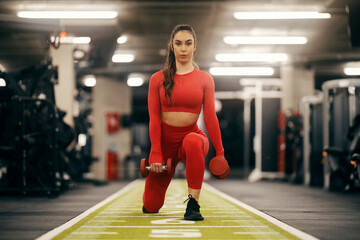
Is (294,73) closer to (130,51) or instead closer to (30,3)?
(130,51)

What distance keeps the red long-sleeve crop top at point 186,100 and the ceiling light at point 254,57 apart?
9.21 metres

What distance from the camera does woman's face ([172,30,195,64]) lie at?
3863mm

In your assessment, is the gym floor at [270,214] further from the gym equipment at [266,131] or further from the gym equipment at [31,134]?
the gym equipment at [266,131]

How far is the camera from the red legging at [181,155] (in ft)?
12.1

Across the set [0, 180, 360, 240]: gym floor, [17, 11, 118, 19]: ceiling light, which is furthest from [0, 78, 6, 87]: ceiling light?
[17, 11, 118, 19]: ceiling light

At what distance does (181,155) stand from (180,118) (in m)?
0.31

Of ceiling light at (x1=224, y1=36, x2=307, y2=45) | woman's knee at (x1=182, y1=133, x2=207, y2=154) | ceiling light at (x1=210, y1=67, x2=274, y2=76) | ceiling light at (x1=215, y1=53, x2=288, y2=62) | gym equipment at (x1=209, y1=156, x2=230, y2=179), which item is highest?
ceiling light at (x1=224, y1=36, x2=307, y2=45)

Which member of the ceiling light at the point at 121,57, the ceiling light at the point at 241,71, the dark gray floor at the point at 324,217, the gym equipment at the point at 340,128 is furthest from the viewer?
the ceiling light at the point at 241,71

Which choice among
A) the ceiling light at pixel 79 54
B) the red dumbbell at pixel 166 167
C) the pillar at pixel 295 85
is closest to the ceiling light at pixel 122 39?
the ceiling light at pixel 79 54

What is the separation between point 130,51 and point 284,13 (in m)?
6.44

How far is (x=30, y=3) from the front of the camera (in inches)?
383

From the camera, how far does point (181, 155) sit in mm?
3904

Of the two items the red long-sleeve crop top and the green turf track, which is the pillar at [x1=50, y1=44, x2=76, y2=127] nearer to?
the green turf track

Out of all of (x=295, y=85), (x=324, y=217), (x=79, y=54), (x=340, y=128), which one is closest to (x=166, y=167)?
(x=324, y=217)
